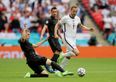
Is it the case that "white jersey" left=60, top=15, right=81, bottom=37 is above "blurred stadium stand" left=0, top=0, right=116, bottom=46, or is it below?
above

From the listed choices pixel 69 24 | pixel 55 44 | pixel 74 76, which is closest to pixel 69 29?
pixel 69 24

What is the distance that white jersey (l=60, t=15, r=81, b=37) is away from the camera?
59.4ft

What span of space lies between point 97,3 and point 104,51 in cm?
470

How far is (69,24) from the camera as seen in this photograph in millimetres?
18125

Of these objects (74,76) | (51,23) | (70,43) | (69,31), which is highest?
(51,23)

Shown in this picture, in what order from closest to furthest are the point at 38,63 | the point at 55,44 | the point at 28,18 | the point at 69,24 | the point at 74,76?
the point at 38,63, the point at 74,76, the point at 69,24, the point at 55,44, the point at 28,18

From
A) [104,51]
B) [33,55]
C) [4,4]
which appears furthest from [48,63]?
[4,4]

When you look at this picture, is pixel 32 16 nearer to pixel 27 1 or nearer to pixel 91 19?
pixel 27 1

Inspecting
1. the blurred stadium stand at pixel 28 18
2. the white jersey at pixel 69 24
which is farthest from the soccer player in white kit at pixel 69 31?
the blurred stadium stand at pixel 28 18

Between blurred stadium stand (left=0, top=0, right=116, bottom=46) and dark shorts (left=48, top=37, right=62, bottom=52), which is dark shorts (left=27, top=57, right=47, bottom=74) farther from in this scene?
blurred stadium stand (left=0, top=0, right=116, bottom=46)

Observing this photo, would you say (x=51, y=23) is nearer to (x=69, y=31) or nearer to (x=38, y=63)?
(x=69, y=31)

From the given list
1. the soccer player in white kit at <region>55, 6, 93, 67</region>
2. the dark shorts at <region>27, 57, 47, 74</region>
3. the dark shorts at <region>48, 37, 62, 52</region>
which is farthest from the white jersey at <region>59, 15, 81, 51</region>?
the dark shorts at <region>27, 57, 47, 74</region>

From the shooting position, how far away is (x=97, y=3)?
109 ft

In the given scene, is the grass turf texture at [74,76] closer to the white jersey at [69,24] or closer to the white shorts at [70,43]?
the white shorts at [70,43]
